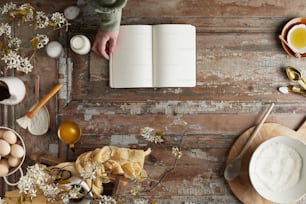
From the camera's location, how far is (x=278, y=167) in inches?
59.6

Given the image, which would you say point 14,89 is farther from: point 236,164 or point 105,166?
point 236,164

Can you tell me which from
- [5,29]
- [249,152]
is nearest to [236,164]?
[249,152]

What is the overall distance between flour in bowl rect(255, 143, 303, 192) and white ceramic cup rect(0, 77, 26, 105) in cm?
70

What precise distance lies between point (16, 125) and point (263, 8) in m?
0.81

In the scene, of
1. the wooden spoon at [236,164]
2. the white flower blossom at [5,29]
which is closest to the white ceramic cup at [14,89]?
the white flower blossom at [5,29]

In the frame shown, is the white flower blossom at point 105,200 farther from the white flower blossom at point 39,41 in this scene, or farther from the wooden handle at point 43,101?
the white flower blossom at point 39,41

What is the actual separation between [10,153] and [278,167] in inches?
29.9

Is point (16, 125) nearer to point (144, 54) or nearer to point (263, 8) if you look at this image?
point (144, 54)

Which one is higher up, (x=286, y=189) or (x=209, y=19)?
(x=209, y=19)

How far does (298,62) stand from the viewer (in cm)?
157

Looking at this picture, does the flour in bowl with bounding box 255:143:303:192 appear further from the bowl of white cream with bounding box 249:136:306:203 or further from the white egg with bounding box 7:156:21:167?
the white egg with bounding box 7:156:21:167

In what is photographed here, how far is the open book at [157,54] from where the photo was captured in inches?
59.1

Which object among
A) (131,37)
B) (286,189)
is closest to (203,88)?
(131,37)

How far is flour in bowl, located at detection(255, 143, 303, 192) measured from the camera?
150cm
